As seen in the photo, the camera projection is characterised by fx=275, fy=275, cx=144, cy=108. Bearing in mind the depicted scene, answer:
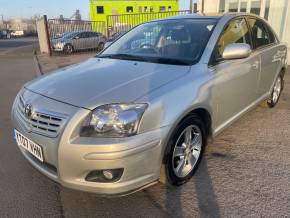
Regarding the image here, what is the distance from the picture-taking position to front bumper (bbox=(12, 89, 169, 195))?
2.04 meters


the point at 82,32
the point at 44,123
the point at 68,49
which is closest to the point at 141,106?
the point at 44,123

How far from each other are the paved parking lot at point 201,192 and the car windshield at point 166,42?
126 cm

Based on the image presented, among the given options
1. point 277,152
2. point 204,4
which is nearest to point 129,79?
point 277,152

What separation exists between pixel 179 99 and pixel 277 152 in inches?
70.3

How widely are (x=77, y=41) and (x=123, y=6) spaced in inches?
538

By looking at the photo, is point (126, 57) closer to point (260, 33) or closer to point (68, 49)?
point (260, 33)

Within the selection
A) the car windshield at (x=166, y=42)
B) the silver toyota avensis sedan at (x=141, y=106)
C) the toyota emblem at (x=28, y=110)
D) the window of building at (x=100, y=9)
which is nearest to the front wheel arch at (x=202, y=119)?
the silver toyota avensis sedan at (x=141, y=106)

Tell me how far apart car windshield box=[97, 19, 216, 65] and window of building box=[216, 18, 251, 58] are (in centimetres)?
18

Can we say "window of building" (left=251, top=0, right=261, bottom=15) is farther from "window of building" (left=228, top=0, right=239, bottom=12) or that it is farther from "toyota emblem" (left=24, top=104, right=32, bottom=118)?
"toyota emblem" (left=24, top=104, right=32, bottom=118)

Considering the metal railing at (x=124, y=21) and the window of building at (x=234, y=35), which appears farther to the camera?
the metal railing at (x=124, y=21)

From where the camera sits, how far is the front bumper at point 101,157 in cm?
204

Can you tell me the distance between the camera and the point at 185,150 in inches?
108

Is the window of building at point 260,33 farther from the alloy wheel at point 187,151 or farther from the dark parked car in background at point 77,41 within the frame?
the dark parked car in background at point 77,41

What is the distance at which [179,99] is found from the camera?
7.76ft
